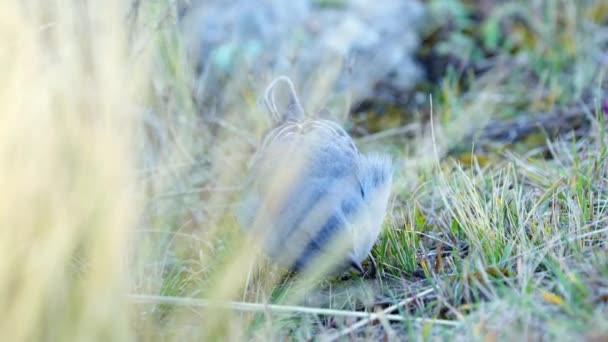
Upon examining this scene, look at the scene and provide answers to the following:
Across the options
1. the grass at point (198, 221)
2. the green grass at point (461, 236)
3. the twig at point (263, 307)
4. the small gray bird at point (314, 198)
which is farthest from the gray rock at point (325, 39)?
the twig at point (263, 307)

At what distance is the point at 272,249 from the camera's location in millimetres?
2627

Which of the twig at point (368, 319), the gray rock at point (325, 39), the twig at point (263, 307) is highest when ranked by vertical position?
the gray rock at point (325, 39)

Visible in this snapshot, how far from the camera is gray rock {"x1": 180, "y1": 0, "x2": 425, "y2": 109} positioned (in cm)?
471

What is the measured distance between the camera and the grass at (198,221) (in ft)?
6.90

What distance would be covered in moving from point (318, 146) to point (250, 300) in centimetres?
Answer: 61

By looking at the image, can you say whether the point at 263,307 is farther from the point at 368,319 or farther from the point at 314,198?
the point at 314,198

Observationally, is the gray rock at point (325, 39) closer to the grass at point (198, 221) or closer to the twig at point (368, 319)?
the grass at point (198, 221)

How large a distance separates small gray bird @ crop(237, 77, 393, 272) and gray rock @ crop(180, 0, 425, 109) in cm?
163

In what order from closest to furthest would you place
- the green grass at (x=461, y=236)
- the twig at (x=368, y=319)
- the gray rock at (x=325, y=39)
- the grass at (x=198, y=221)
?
1. the grass at (x=198, y=221)
2. the green grass at (x=461, y=236)
3. the twig at (x=368, y=319)
4. the gray rock at (x=325, y=39)

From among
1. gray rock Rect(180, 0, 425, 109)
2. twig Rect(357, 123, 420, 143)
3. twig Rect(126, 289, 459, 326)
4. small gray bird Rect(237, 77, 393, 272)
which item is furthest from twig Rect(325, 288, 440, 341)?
gray rock Rect(180, 0, 425, 109)

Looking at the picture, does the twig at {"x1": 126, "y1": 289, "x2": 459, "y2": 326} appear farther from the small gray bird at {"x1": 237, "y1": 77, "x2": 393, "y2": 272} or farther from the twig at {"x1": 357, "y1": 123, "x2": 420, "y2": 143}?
the twig at {"x1": 357, "y1": 123, "x2": 420, "y2": 143}

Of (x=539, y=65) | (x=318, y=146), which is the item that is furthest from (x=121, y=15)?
(x=539, y=65)

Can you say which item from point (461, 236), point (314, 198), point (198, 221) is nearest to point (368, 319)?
point (314, 198)

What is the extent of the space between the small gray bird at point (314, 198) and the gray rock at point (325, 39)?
5.34 ft
